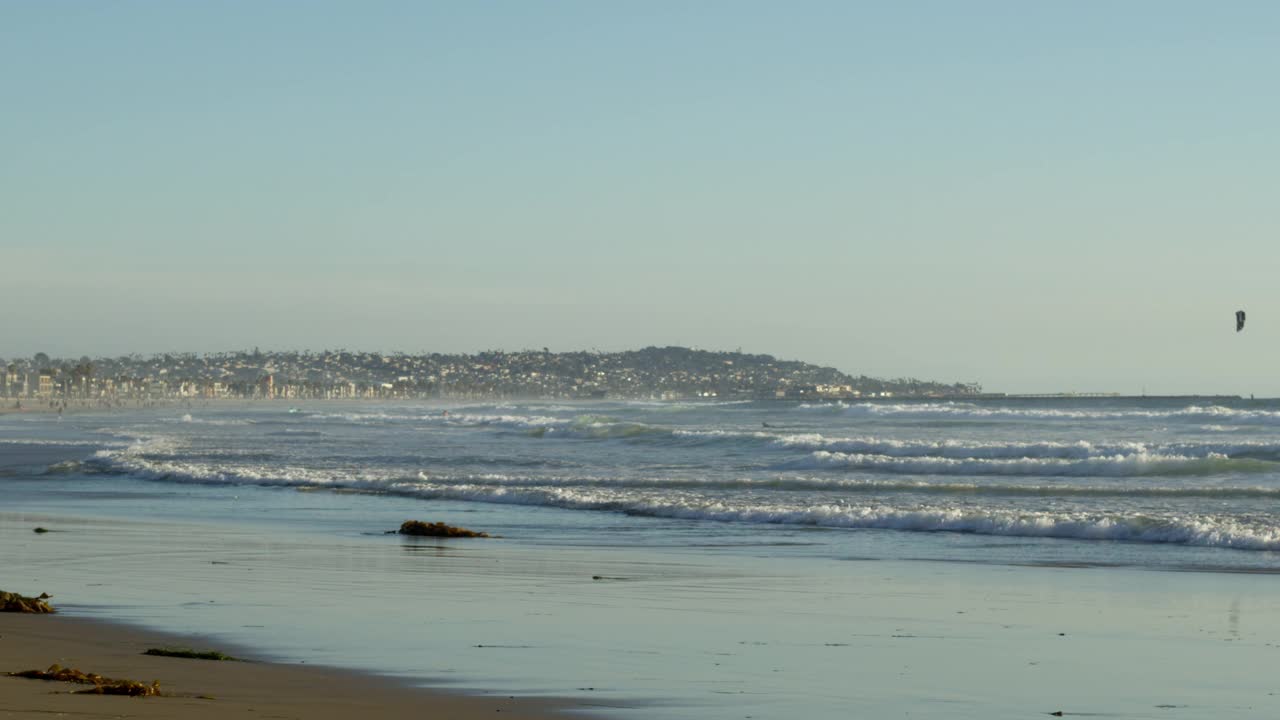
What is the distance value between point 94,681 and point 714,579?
7214 mm

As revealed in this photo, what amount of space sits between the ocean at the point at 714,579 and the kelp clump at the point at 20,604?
18.8 inches

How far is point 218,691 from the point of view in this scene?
7.96 metres

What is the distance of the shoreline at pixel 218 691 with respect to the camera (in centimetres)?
733

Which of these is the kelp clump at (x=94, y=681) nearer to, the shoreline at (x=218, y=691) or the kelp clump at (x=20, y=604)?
the shoreline at (x=218, y=691)

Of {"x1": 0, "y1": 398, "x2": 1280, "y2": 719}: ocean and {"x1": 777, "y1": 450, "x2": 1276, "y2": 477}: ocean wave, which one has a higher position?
{"x1": 777, "y1": 450, "x2": 1276, "y2": 477}: ocean wave

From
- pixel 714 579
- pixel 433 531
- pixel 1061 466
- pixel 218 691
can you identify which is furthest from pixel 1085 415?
pixel 218 691

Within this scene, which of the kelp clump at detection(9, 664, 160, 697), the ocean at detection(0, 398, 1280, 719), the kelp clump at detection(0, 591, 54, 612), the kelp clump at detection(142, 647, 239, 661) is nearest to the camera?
the kelp clump at detection(9, 664, 160, 697)

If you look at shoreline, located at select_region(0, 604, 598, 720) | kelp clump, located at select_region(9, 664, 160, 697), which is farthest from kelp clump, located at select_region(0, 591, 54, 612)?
kelp clump, located at select_region(9, 664, 160, 697)

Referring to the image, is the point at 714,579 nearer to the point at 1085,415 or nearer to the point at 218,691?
the point at 218,691

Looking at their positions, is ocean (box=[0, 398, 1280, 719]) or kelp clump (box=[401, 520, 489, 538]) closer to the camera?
ocean (box=[0, 398, 1280, 719])

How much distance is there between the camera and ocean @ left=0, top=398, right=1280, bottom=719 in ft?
28.9

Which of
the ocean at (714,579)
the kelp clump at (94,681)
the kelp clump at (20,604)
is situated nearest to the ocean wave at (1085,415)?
the ocean at (714,579)

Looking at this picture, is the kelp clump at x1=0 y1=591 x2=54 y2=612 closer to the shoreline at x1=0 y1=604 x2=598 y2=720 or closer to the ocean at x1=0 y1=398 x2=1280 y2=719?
the ocean at x1=0 y1=398 x2=1280 y2=719

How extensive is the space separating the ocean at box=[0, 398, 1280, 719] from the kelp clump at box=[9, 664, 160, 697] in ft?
4.85
